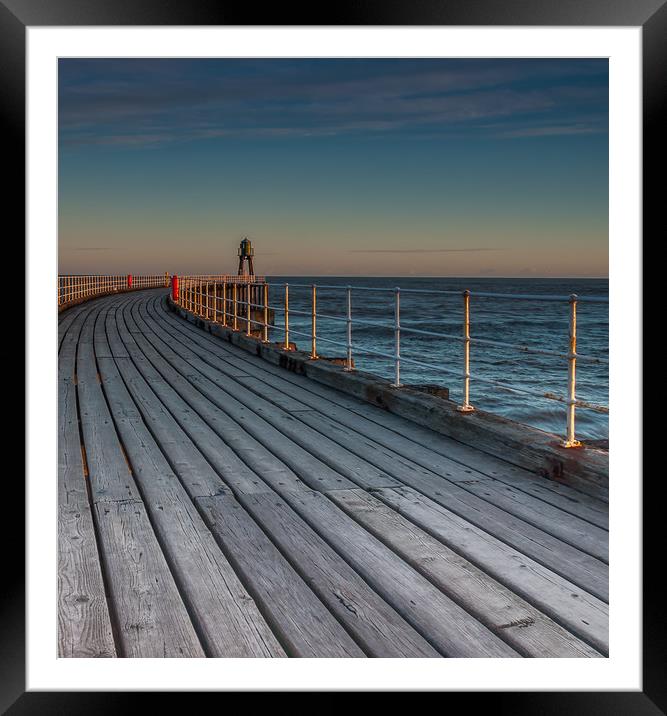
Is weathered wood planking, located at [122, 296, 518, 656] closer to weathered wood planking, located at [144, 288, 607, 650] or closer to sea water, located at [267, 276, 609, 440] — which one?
weathered wood planking, located at [144, 288, 607, 650]

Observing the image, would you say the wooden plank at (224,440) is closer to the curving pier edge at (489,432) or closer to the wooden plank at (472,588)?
the wooden plank at (472,588)

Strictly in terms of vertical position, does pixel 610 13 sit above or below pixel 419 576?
above

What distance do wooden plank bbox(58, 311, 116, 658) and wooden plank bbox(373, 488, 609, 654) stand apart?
121 cm

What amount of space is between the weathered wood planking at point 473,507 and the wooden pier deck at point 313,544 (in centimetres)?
1

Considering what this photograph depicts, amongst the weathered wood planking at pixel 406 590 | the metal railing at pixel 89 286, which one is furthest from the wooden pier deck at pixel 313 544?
the metal railing at pixel 89 286

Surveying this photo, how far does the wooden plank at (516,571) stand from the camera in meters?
2.11

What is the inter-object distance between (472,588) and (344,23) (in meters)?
1.65

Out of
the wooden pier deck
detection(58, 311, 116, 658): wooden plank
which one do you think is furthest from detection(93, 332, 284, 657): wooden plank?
detection(58, 311, 116, 658): wooden plank

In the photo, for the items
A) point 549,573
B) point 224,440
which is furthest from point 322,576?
point 224,440

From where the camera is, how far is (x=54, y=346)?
1.93 meters

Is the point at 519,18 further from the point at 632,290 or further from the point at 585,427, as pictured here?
the point at 585,427

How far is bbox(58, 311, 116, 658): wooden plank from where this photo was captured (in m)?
1.98

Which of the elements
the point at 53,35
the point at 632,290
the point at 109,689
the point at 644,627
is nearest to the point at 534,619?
the point at 644,627

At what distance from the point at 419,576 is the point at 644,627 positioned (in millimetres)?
789
